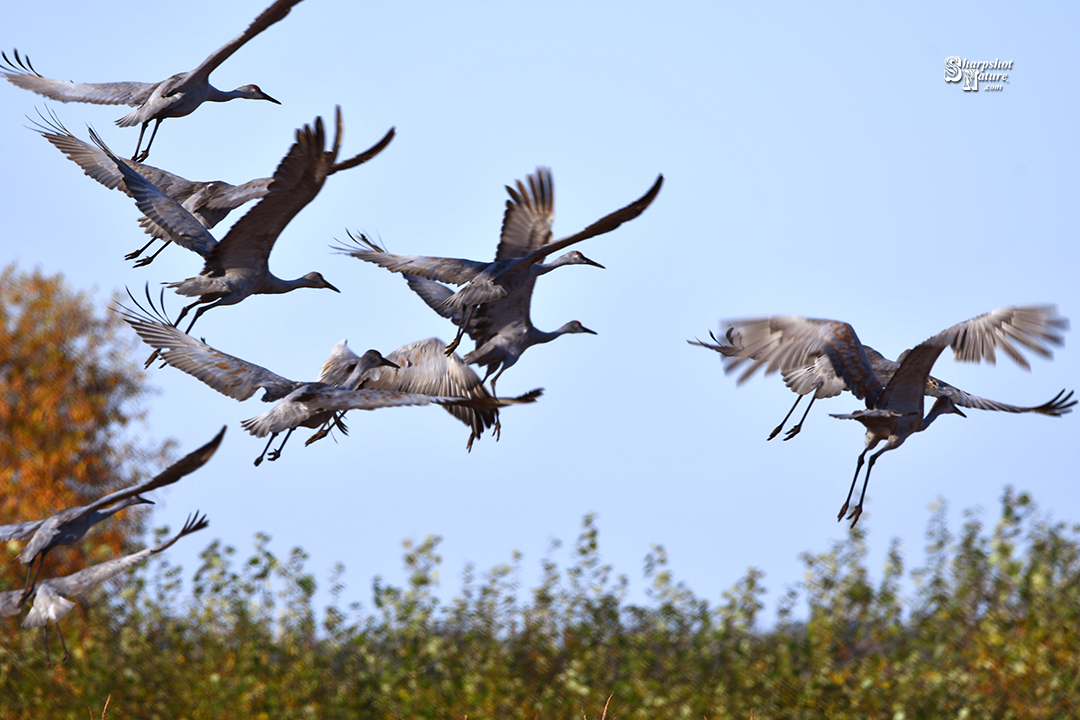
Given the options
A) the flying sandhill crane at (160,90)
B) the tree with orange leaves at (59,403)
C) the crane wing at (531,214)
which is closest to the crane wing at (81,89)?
the flying sandhill crane at (160,90)

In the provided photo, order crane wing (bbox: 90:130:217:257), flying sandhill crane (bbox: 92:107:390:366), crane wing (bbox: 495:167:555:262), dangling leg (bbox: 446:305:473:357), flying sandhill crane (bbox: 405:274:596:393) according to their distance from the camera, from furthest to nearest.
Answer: crane wing (bbox: 495:167:555:262) < flying sandhill crane (bbox: 405:274:596:393) < dangling leg (bbox: 446:305:473:357) < crane wing (bbox: 90:130:217:257) < flying sandhill crane (bbox: 92:107:390:366)

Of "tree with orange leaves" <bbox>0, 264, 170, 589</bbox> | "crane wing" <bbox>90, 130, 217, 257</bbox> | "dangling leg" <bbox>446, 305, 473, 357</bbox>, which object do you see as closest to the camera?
"crane wing" <bbox>90, 130, 217, 257</bbox>

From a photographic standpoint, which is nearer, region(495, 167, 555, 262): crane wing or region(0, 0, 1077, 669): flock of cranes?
region(0, 0, 1077, 669): flock of cranes

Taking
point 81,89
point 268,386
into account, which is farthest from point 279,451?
point 81,89

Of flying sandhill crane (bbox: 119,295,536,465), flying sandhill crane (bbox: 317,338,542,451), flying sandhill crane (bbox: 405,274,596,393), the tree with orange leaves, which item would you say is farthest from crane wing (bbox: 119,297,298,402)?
the tree with orange leaves

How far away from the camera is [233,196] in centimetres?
737

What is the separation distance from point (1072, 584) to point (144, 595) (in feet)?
31.9

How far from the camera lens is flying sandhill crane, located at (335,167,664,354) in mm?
5684

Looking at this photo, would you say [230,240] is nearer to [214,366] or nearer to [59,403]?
[214,366]

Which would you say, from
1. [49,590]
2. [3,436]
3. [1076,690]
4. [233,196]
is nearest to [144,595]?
[233,196]

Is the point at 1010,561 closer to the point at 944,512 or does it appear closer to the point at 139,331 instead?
the point at 944,512

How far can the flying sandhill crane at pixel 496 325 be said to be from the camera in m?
7.88

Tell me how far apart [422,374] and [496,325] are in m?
1.25

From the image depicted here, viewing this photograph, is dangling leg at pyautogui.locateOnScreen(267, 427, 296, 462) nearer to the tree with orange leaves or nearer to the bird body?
the bird body
